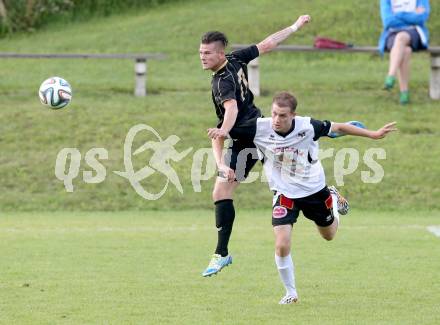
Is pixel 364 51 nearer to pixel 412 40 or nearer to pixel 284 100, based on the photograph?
pixel 412 40

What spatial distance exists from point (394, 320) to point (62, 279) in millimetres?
3108

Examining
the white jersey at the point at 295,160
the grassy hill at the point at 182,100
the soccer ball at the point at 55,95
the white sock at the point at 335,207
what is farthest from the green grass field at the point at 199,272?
the soccer ball at the point at 55,95

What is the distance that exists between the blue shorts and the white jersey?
9.14 meters

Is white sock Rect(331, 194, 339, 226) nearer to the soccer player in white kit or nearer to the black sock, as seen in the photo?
the soccer player in white kit

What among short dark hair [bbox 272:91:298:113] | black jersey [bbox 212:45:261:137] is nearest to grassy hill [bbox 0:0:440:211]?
black jersey [bbox 212:45:261:137]

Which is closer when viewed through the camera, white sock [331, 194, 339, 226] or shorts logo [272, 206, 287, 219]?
shorts logo [272, 206, 287, 219]

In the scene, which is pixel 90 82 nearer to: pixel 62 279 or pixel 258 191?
pixel 258 191

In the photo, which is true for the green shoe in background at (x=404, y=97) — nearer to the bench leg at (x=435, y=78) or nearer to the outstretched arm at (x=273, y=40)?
the bench leg at (x=435, y=78)

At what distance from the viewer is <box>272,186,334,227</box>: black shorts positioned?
7.84m

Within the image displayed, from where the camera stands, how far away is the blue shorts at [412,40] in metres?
16.8

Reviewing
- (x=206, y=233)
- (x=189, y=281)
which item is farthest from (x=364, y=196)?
(x=189, y=281)

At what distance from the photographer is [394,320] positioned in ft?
22.9

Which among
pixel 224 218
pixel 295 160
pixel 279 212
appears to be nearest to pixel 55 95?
pixel 224 218

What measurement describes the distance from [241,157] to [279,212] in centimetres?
120
